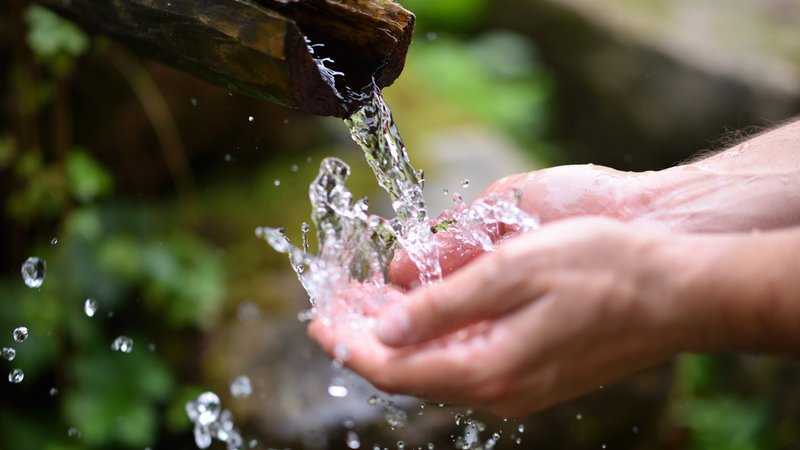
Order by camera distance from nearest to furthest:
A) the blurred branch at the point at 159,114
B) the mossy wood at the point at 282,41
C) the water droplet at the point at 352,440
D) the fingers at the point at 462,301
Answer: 1. the fingers at the point at 462,301
2. the mossy wood at the point at 282,41
3. the water droplet at the point at 352,440
4. the blurred branch at the point at 159,114

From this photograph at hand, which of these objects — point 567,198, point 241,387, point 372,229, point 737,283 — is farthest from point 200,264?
point 737,283

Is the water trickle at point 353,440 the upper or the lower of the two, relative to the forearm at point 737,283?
lower

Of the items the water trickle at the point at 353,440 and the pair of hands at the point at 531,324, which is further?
the water trickle at the point at 353,440

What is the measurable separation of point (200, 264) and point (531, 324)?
7.76 feet

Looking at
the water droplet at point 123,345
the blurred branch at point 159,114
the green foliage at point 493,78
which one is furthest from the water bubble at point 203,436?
the green foliage at point 493,78

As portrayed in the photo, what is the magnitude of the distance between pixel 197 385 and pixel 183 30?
74.3 inches

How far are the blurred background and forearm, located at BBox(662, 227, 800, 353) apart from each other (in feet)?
3.60

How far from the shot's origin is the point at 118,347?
310cm

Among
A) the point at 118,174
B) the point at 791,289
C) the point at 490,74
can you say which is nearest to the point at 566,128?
the point at 490,74

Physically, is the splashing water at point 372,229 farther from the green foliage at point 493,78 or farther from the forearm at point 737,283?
the green foliage at point 493,78

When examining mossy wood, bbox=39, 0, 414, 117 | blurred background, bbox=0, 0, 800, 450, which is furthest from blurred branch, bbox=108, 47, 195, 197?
mossy wood, bbox=39, 0, 414, 117

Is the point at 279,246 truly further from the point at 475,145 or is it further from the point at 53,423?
the point at 475,145

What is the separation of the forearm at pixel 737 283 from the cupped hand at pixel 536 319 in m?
0.02

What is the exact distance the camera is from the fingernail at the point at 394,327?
1.32 meters
